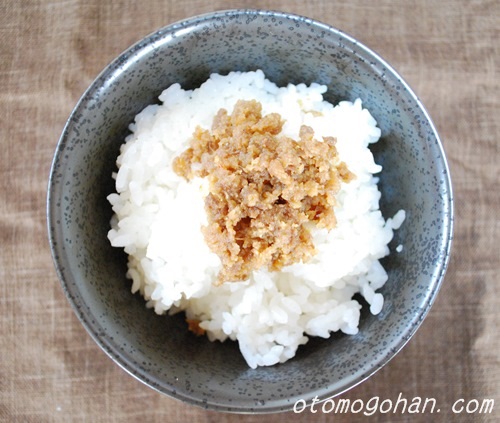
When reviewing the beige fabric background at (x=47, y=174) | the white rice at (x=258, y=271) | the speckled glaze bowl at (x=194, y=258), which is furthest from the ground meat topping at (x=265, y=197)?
the beige fabric background at (x=47, y=174)

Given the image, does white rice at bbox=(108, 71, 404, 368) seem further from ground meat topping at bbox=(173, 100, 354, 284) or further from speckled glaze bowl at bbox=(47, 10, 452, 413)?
ground meat topping at bbox=(173, 100, 354, 284)

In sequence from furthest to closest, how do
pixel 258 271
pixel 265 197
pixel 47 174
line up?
pixel 47 174, pixel 258 271, pixel 265 197

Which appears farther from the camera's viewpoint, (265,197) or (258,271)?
(258,271)

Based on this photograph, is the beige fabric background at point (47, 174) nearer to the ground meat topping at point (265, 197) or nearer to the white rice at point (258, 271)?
the white rice at point (258, 271)

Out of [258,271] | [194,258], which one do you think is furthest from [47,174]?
[258,271]

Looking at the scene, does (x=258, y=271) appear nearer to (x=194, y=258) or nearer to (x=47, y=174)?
(x=194, y=258)

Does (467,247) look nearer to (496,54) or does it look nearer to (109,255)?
(496,54)

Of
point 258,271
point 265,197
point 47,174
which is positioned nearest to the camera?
point 265,197
